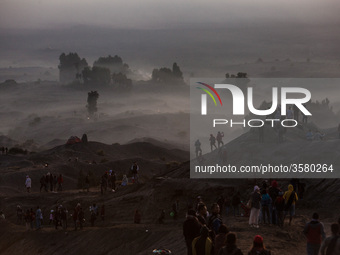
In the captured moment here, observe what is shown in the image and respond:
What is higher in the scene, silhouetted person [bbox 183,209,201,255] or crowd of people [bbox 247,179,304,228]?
crowd of people [bbox 247,179,304,228]

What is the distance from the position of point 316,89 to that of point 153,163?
91024 millimetres

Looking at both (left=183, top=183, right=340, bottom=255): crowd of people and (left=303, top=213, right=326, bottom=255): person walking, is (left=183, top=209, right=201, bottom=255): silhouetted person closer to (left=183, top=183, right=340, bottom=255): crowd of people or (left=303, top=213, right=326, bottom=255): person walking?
(left=183, top=183, right=340, bottom=255): crowd of people

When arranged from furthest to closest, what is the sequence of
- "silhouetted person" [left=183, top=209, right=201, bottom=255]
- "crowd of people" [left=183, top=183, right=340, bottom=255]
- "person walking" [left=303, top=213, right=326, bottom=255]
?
"person walking" [left=303, top=213, right=326, bottom=255]
"silhouetted person" [left=183, top=209, right=201, bottom=255]
"crowd of people" [left=183, top=183, right=340, bottom=255]

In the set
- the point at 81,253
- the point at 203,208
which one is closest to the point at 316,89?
the point at 81,253

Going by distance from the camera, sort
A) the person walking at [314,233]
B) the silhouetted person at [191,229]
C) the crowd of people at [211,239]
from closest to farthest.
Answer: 1. the crowd of people at [211,239]
2. the silhouetted person at [191,229]
3. the person walking at [314,233]

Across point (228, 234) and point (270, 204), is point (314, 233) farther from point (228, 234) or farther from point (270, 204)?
point (270, 204)

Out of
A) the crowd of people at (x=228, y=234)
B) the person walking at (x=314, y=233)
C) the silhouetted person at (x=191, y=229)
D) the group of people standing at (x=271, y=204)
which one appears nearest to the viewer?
the crowd of people at (x=228, y=234)

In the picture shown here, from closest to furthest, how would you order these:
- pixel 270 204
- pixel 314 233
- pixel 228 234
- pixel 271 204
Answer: pixel 228 234 → pixel 314 233 → pixel 270 204 → pixel 271 204

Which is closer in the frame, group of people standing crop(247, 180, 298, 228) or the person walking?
the person walking

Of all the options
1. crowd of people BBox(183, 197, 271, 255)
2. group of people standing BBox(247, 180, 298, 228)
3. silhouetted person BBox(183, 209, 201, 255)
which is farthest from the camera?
group of people standing BBox(247, 180, 298, 228)

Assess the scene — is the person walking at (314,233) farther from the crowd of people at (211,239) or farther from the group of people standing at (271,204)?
the group of people standing at (271,204)

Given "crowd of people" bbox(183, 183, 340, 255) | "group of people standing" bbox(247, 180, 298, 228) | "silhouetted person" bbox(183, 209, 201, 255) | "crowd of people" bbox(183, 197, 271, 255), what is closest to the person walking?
"crowd of people" bbox(183, 183, 340, 255)

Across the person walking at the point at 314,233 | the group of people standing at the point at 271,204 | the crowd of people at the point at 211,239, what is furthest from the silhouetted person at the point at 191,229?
the group of people standing at the point at 271,204

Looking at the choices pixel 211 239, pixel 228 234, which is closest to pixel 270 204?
pixel 211 239
